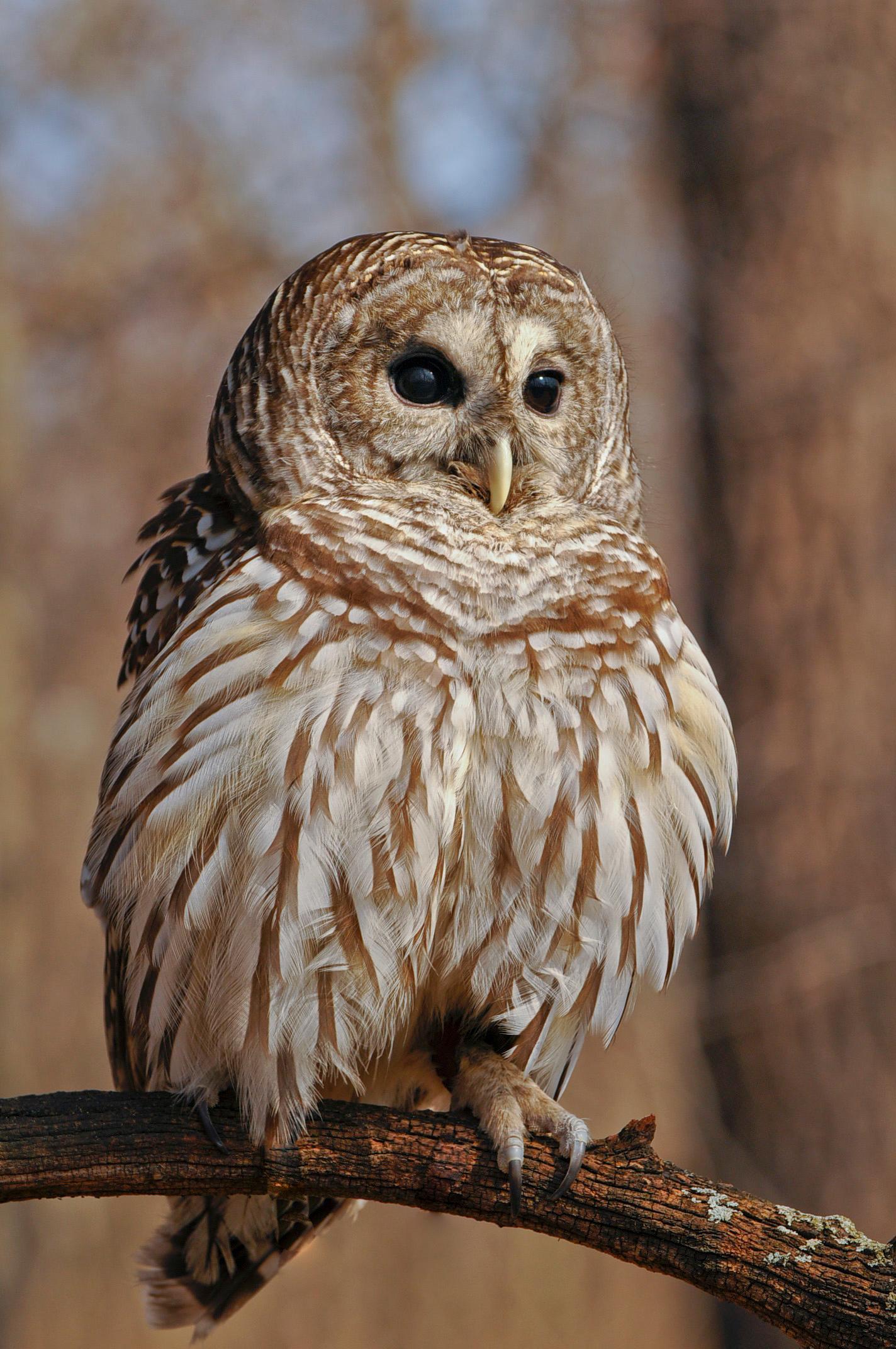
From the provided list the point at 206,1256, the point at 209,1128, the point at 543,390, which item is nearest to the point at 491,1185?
the point at 209,1128

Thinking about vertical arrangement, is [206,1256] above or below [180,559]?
below

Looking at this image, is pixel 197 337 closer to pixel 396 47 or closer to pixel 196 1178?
pixel 396 47

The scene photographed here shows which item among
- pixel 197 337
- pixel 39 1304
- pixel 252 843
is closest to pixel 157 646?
pixel 252 843

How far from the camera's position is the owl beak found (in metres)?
2.79

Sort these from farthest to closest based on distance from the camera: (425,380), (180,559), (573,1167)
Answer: (180,559) → (425,380) → (573,1167)

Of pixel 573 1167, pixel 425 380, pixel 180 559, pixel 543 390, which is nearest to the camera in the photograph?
pixel 573 1167

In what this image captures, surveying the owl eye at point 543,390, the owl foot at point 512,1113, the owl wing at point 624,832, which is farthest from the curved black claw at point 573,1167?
the owl eye at point 543,390

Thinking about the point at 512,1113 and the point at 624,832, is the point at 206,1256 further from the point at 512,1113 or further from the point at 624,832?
the point at 624,832

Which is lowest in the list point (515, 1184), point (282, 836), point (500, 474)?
point (515, 1184)

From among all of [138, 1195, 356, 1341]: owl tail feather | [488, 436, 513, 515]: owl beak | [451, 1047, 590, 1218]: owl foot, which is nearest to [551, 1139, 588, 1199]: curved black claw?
[451, 1047, 590, 1218]: owl foot

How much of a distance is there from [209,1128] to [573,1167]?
70 cm

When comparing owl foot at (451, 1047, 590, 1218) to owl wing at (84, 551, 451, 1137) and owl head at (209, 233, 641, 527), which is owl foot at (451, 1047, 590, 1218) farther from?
owl head at (209, 233, 641, 527)

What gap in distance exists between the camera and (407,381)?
9.37 feet

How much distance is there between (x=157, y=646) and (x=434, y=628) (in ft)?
2.62
